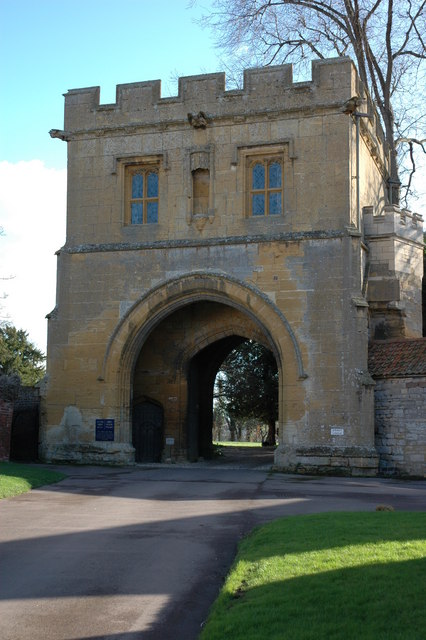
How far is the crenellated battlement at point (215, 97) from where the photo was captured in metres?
21.5

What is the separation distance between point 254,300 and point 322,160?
13.5 ft

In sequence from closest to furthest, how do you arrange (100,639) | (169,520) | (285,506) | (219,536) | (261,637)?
(261,637)
(100,639)
(219,536)
(169,520)
(285,506)

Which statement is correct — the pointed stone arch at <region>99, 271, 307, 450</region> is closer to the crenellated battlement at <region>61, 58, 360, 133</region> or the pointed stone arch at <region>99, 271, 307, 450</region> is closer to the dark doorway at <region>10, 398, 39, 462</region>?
the dark doorway at <region>10, 398, 39, 462</region>

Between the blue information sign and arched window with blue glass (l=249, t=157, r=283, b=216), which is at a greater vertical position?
arched window with blue glass (l=249, t=157, r=283, b=216)

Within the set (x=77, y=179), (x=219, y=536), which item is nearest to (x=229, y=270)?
(x=77, y=179)

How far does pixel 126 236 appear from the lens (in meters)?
22.8

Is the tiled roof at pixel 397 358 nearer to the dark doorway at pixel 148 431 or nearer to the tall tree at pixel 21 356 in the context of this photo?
the dark doorway at pixel 148 431

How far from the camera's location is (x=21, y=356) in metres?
52.4

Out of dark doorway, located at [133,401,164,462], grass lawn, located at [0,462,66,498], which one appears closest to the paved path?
grass lawn, located at [0,462,66,498]

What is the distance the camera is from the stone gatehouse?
816 inches

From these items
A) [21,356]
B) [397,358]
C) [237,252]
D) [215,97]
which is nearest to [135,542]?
[397,358]

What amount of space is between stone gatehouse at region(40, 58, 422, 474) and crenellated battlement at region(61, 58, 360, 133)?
0.13 feet

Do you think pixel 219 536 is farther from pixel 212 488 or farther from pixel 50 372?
pixel 50 372

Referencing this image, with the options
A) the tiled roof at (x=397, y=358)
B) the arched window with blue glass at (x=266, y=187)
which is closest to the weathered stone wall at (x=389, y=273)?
the tiled roof at (x=397, y=358)
